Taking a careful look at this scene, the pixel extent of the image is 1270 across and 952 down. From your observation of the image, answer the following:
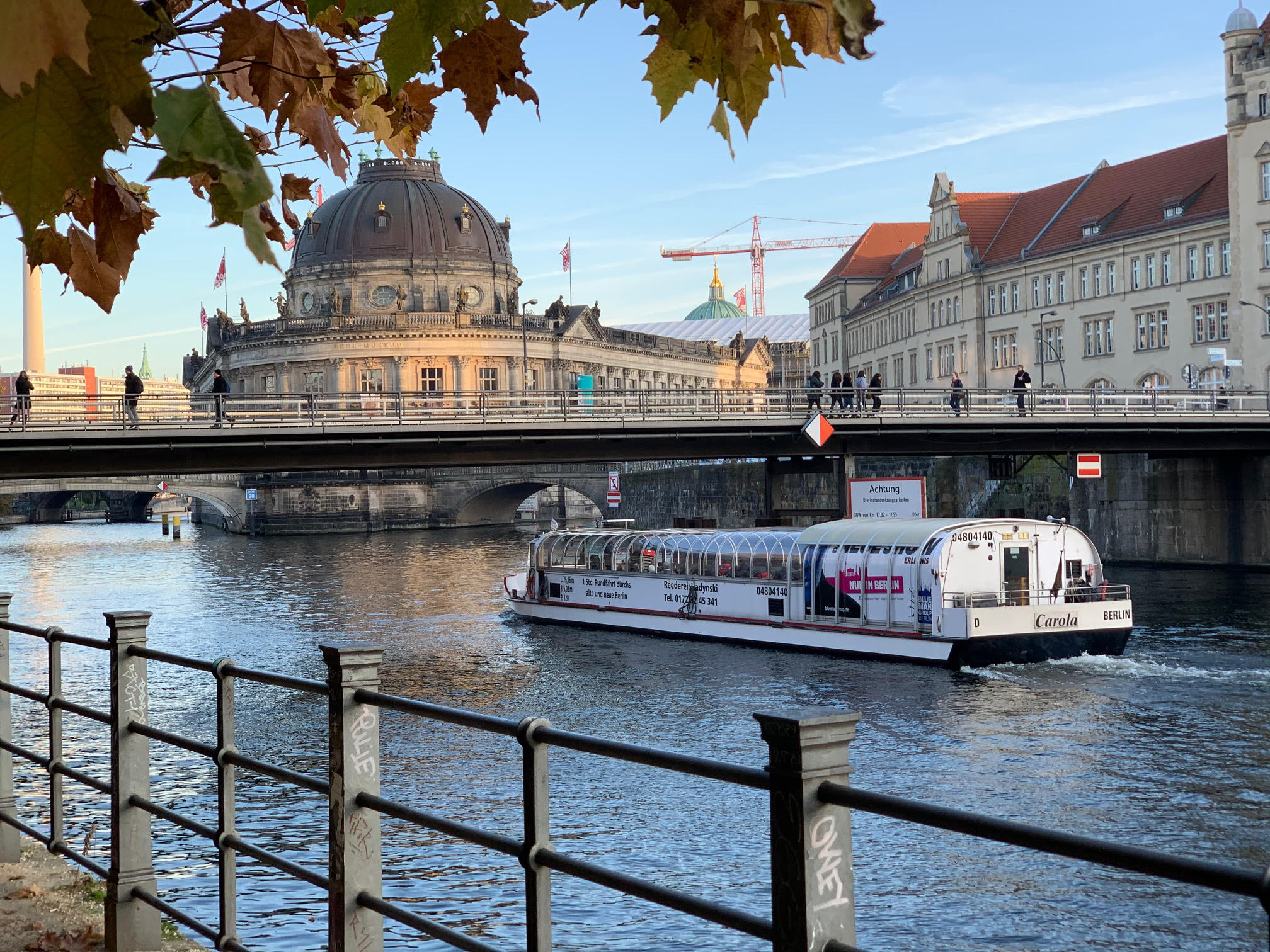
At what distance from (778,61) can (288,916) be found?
1113cm

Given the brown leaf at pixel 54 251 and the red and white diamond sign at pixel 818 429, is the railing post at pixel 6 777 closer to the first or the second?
the brown leaf at pixel 54 251

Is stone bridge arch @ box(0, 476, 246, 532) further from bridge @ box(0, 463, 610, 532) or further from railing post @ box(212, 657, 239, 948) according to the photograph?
railing post @ box(212, 657, 239, 948)

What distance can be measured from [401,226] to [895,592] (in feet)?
330

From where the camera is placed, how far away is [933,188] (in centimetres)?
9462

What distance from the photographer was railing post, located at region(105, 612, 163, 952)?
661 centimetres

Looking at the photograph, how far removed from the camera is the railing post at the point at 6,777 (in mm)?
8008

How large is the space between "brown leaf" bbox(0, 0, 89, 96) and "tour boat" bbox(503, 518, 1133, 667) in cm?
2782

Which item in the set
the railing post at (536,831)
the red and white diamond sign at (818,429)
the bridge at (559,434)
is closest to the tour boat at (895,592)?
the red and white diamond sign at (818,429)

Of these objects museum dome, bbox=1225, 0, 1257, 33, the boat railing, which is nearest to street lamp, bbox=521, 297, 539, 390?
museum dome, bbox=1225, 0, 1257, 33

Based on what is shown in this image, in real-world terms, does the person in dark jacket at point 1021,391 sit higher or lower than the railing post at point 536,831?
higher

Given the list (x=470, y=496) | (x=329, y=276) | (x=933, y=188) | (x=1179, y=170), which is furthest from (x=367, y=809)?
(x=329, y=276)

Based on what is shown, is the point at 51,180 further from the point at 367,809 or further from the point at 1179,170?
the point at 1179,170

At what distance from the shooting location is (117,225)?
130 inches

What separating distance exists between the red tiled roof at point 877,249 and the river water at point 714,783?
254ft
